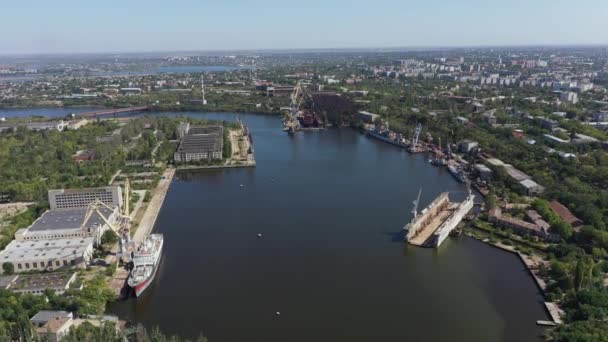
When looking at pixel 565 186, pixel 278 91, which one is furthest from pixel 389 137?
pixel 278 91

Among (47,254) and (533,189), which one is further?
(533,189)

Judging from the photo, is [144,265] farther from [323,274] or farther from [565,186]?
[565,186]

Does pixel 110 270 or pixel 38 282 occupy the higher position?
pixel 38 282

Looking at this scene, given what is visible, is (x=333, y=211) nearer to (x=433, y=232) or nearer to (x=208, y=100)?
(x=433, y=232)

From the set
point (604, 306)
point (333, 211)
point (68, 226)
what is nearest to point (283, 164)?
point (333, 211)

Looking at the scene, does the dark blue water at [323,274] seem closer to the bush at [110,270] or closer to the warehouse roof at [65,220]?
the bush at [110,270]

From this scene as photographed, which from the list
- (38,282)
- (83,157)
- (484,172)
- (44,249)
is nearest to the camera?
(38,282)

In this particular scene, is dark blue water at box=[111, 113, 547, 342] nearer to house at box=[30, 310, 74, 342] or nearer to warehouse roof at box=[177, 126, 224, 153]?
house at box=[30, 310, 74, 342]

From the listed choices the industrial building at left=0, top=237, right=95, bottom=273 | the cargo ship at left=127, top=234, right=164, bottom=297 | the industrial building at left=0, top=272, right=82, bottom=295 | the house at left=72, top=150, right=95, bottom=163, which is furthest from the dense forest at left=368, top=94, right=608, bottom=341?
the house at left=72, top=150, right=95, bottom=163
